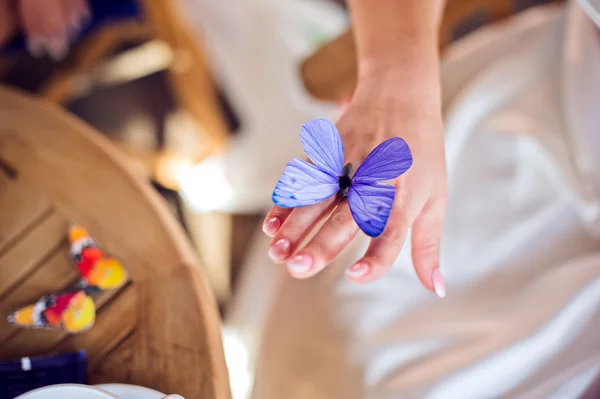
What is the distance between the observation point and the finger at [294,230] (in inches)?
18.1

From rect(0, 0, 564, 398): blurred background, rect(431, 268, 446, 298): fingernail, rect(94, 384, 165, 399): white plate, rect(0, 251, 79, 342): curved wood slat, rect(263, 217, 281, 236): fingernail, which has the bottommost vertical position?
rect(0, 0, 564, 398): blurred background

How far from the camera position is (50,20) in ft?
3.00

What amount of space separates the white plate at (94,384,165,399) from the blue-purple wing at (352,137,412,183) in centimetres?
27

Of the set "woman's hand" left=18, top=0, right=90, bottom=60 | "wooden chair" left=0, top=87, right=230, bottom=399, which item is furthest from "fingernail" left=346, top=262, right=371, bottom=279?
"woman's hand" left=18, top=0, right=90, bottom=60

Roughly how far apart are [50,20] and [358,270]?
2.52 ft

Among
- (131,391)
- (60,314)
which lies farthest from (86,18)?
(131,391)

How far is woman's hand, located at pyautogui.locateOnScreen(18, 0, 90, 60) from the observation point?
0.88 meters

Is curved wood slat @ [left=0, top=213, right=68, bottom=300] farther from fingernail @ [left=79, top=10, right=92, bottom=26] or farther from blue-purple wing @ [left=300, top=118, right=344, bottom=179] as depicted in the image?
fingernail @ [left=79, top=10, right=92, bottom=26]

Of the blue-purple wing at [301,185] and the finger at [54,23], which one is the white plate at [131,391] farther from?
the finger at [54,23]

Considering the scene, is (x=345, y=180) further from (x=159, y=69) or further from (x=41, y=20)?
(x=159, y=69)

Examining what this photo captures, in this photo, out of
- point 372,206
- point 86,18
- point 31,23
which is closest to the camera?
point 372,206

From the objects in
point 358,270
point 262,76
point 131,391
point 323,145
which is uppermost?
point 323,145

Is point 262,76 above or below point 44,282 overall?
below

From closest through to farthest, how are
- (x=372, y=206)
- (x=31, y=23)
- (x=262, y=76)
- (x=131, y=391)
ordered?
(x=372, y=206) < (x=131, y=391) < (x=31, y=23) < (x=262, y=76)
